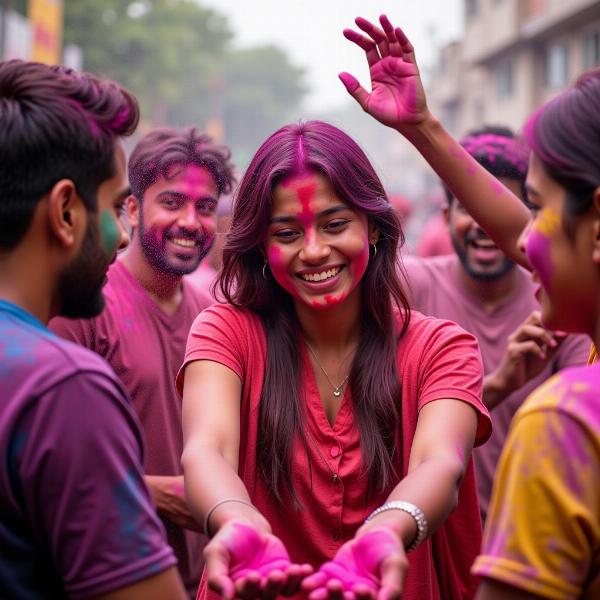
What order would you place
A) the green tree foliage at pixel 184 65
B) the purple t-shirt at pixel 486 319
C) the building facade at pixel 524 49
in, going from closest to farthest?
the purple t-shirt at pixel 486 319 → the building facade at pixel 524 49 → the green tree foliage at pixel 184 65

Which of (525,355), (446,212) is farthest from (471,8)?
(525,355)

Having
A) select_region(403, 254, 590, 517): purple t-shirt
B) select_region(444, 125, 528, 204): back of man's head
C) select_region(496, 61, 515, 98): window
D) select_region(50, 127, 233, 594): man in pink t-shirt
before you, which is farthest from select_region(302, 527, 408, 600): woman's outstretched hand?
select_region(496, 61, 515, 98): window

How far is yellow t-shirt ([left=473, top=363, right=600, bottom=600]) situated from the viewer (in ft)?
5.84

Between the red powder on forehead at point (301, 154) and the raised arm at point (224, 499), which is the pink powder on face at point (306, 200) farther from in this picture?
the raised arm at point (224, 499)

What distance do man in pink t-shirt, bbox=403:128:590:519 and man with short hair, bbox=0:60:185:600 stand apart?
2.23 metres

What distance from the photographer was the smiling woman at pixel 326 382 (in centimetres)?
267

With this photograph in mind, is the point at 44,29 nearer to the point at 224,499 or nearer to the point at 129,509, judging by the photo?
the point at 224,499

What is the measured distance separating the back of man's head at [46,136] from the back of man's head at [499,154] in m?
2.53

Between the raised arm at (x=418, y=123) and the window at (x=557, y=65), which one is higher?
the window at (x=557, y=65)

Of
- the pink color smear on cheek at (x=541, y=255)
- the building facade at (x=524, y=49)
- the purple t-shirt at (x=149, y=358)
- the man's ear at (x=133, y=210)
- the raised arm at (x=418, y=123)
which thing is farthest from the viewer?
the building facade at (x=524, y=49)

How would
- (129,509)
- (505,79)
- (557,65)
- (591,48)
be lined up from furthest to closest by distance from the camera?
(505,79), (557,65), (591,48), (129,509)

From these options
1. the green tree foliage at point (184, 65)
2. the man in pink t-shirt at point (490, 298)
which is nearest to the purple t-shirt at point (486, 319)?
the man in pink t-shirt at point (490, 298)

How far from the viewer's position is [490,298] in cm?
454

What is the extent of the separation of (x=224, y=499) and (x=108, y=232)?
0.72 metres
